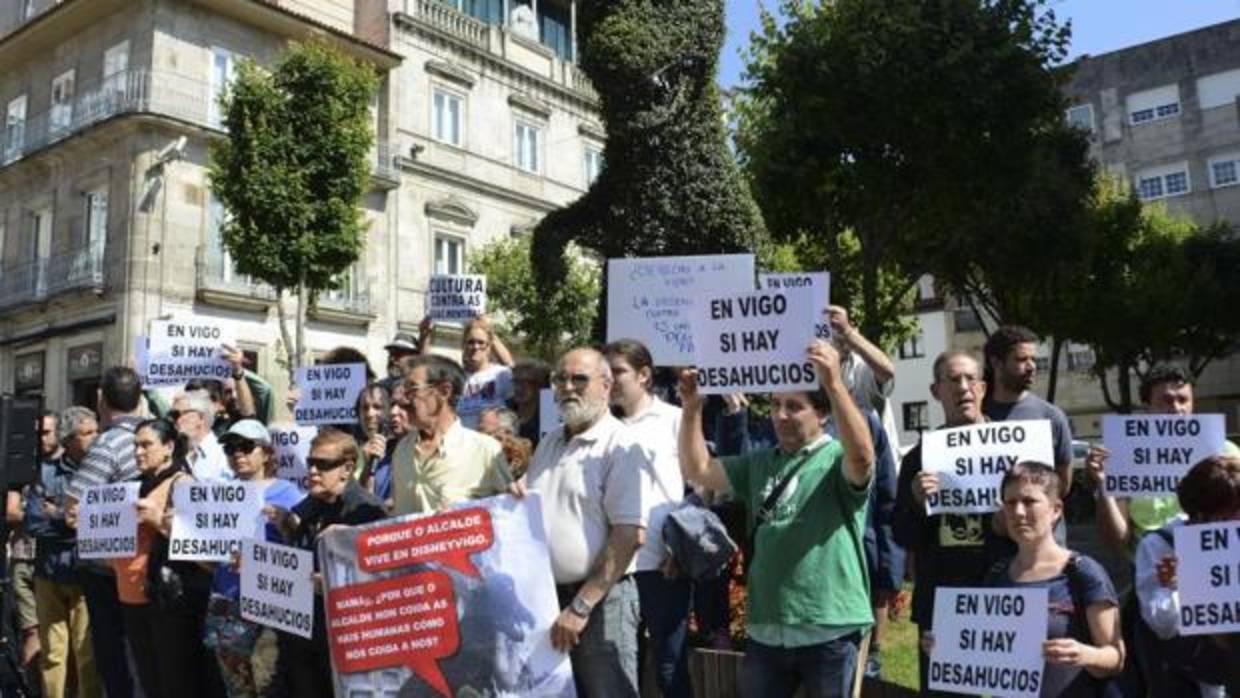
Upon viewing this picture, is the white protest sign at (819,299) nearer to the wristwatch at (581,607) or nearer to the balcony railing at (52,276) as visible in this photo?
the wristwatch at (581,607)

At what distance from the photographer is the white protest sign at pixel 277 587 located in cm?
491

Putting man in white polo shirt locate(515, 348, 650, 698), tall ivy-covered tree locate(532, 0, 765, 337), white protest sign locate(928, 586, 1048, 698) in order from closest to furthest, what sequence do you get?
white protest sign locate(928, 586, 1048, 698) → man in white polo shirt locate(515, 348, 650, 698) → tall ivy-covered tree locate(532, 0, 765, 337)

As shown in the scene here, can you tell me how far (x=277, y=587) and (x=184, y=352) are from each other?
3594mm

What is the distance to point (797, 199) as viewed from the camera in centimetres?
1705

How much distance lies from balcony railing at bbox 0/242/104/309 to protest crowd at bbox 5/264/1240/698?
21.3 metres

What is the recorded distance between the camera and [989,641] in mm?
3947

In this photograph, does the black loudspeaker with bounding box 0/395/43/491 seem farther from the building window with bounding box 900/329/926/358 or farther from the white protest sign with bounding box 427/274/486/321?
the building window with bounding box 900/329/926/358

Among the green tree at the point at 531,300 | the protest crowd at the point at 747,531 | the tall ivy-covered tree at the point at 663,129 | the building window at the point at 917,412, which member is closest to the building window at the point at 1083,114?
the building window at the point at 917,412

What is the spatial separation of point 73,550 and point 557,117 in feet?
94.6

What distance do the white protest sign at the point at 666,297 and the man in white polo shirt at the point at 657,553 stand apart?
95 cm

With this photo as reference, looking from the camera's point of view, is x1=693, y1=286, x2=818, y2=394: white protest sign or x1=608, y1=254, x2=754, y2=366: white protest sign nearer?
x1=693, y1=286, x2=818, y2=394: white protest sign

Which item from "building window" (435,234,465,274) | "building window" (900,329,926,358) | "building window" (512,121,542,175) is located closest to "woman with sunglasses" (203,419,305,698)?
"building window" (435,234,465,274)

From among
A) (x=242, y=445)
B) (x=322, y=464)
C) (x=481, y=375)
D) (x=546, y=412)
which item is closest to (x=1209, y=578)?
(x=322, y=464)

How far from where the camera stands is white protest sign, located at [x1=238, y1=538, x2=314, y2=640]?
4.91 m
